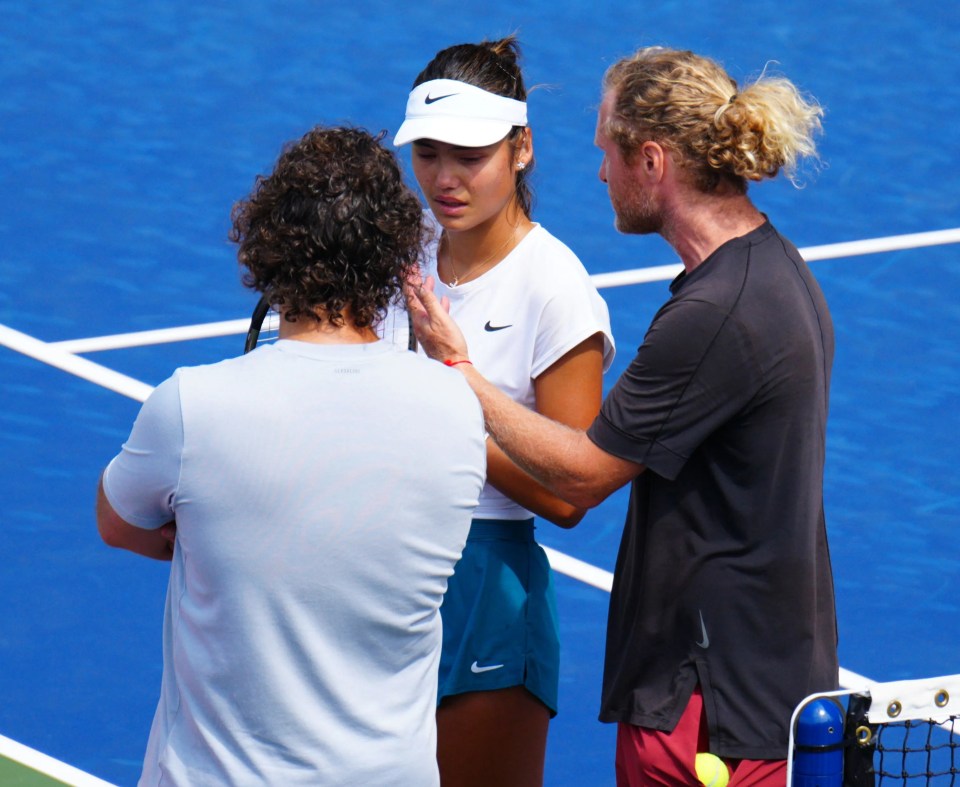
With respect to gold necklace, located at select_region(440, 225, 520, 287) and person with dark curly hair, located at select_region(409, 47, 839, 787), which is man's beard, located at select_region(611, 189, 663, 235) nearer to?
person with dark curly hair, located at select_region(409, 47, 839, 787)

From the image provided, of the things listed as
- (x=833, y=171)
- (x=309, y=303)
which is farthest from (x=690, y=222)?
(x=833, y=171)

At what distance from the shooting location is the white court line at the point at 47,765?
4.92 meters

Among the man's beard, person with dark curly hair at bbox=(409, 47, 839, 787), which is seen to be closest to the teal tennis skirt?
person with dark curly hair at bbox=(409, 47, 839, 787)

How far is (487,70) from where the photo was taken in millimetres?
4047

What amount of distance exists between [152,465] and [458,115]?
161 centimetres

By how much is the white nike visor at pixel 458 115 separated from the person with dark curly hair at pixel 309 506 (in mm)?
1036

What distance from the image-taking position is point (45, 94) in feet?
31.7

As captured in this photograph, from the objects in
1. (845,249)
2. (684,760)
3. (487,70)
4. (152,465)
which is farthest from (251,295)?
(152,465)

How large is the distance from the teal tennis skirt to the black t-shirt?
20.2 inches

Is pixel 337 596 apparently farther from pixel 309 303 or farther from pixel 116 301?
pixel 116 301

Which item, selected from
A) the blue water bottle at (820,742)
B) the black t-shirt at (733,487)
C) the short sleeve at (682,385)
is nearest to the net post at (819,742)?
the blue water bottle at (820,742)

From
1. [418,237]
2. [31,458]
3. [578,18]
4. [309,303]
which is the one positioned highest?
[578,18]

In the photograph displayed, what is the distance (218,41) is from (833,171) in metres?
3.97

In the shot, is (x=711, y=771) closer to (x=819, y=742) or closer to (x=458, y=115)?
(x=819, y=742)
